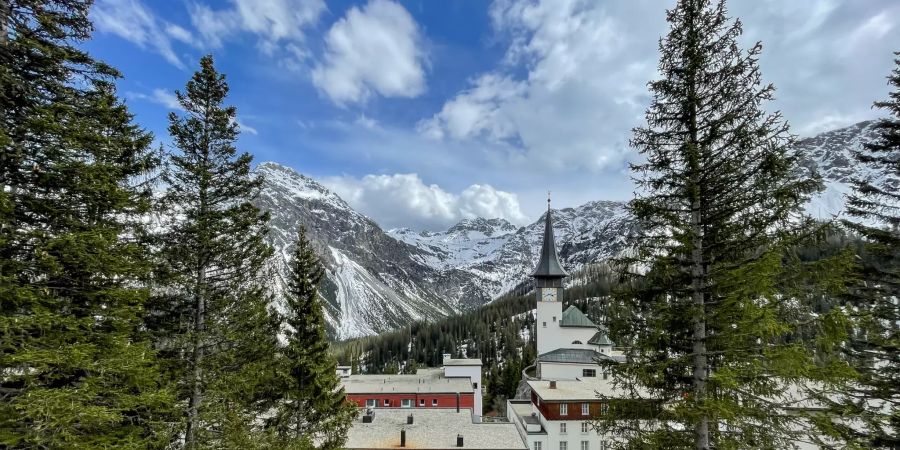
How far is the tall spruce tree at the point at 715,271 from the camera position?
7406 mm

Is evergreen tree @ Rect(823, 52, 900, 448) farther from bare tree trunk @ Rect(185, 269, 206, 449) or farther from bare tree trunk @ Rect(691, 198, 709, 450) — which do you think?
bare tree trunk @ Rect(185, 269, 206, 449)

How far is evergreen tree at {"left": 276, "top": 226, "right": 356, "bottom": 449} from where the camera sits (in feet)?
54.3

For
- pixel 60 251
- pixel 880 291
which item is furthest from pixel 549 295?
pixel 60 251

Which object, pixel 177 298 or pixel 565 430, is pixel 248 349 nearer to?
pixel 177 298

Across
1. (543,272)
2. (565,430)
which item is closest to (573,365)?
(543,272)

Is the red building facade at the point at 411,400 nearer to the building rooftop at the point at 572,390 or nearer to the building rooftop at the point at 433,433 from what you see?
the building rooftop at the point at 572,390

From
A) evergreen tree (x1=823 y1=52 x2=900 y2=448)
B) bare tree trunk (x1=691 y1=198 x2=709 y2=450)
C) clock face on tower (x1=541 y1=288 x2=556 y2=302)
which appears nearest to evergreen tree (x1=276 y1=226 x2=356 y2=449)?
bare tree trunk (x1=691 y1=198 x2=709 y2=450)

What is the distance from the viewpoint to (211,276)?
13.8 m

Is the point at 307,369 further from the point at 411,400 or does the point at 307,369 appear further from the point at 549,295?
the point at 549,295

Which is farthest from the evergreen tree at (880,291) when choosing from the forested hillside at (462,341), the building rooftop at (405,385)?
the forested hillside at (462,341)

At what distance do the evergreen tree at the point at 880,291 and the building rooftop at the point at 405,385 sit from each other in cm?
3871

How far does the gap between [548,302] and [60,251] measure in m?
59.1

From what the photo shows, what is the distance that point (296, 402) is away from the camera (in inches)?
675

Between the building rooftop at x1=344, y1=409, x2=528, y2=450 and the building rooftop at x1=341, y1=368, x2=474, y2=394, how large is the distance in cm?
1676
